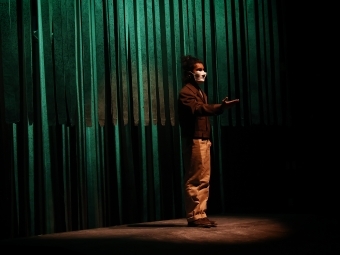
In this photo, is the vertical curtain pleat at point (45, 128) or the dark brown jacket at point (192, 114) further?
the vertical curtain pleat at point (45, 128)

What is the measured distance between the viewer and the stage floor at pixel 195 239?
5.67 metres

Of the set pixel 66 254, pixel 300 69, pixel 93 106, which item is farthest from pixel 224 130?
pixel 66 254

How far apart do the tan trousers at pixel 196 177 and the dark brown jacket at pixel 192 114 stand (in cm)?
10

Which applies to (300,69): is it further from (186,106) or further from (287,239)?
(287,239)

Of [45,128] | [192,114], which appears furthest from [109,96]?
[192,114]

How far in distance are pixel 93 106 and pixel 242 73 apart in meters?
2.29

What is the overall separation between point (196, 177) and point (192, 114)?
2.27 feet

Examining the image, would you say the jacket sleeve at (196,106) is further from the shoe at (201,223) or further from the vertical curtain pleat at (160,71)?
the shoe at (201,223)

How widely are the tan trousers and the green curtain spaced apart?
0.92m

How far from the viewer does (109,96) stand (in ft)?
23.9

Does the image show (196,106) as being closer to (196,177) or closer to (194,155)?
(194,155)

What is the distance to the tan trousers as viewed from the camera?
22.2ft

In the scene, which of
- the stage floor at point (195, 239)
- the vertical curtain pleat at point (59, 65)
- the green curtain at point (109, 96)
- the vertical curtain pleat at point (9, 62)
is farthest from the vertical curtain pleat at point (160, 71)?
the vertical curtain pleat at point (9, 62)

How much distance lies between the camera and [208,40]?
805cm
